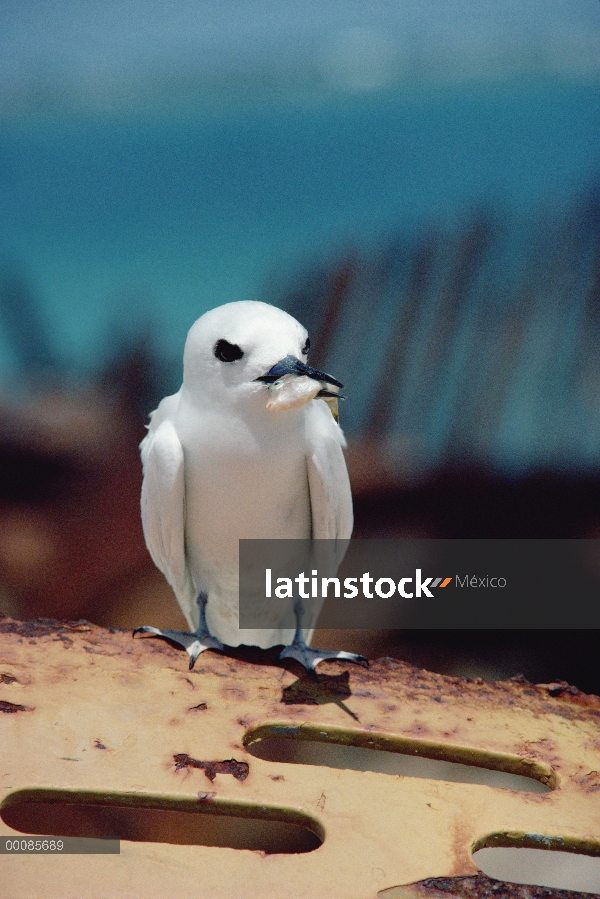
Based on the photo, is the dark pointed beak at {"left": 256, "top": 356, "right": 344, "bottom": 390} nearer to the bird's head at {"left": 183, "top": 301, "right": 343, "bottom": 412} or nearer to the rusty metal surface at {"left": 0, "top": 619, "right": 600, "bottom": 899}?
the bird's head at {"left": 183, "top": 301, "right": 343, "bottom": 412}

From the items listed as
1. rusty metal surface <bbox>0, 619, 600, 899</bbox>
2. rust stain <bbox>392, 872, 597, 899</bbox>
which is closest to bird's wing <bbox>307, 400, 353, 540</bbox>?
rusty metal surface <bbox>0, 619, 600, 899</bbox>

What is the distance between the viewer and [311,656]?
1397 millimetres

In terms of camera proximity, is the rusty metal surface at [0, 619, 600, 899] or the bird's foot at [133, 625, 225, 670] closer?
the rusty metal surface at [0, 619, 600, 899]

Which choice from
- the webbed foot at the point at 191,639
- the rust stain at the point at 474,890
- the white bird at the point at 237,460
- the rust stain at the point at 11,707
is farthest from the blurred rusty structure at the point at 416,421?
the rust stain at the point at 474,890

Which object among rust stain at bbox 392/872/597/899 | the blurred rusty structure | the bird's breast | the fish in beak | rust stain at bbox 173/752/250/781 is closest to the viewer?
rust stain at bbox 392/872/597/899

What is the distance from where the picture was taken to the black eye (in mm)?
1297

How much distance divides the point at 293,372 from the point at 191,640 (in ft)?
1.75

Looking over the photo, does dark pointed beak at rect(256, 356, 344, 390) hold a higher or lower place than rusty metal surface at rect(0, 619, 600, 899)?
higher

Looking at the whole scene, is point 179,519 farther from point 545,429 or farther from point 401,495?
point 545,429

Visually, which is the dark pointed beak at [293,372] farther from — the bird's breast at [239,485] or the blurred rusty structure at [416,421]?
the blurred rusty structure at [416,421]

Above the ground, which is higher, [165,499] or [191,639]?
[165,499]

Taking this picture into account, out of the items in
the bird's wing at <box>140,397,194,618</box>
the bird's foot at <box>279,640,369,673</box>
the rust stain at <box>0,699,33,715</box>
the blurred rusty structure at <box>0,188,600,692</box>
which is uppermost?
the blurred rusty structure at <box>0,188,600,692</box>

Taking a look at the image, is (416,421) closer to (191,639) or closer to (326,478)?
(326,478)

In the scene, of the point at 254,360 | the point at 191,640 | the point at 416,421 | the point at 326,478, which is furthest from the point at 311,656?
the point at 416,421
